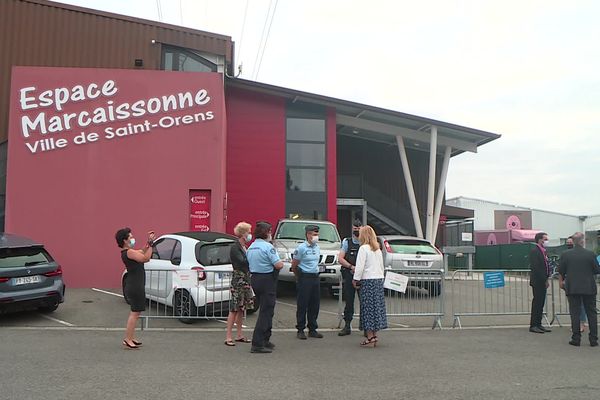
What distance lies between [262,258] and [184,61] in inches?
544

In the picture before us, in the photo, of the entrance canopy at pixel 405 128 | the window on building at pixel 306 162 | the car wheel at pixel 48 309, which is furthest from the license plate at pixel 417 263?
the entrance canopy at pixel 405 128

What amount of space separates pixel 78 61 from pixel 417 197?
17338 mm

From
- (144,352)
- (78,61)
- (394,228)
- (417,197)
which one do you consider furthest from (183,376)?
(417,197)

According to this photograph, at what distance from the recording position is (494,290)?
10391 millimetres

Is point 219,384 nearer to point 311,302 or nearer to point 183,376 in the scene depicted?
point 183,376

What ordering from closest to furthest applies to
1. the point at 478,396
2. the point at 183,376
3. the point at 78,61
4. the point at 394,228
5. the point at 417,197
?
1. the point at 478,396
2. the point at 183,376
3. the point at 78,61
4. the point at 394,228
5. the point at 417,197

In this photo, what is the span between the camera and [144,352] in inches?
270

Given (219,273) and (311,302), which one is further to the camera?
(219,273)

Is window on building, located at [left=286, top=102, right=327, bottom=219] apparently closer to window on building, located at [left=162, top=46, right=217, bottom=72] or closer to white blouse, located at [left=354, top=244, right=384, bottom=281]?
window on building, located at [left=162, top=46, right=217, bottom=72]

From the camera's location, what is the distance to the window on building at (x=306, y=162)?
1922 cm

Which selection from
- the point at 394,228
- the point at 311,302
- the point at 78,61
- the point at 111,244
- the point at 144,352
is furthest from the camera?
the point at 394,228

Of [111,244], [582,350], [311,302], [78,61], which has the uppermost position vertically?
[78,61]

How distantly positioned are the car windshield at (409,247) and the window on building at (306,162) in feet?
22.6

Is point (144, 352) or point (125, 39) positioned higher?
point (125, 39)
